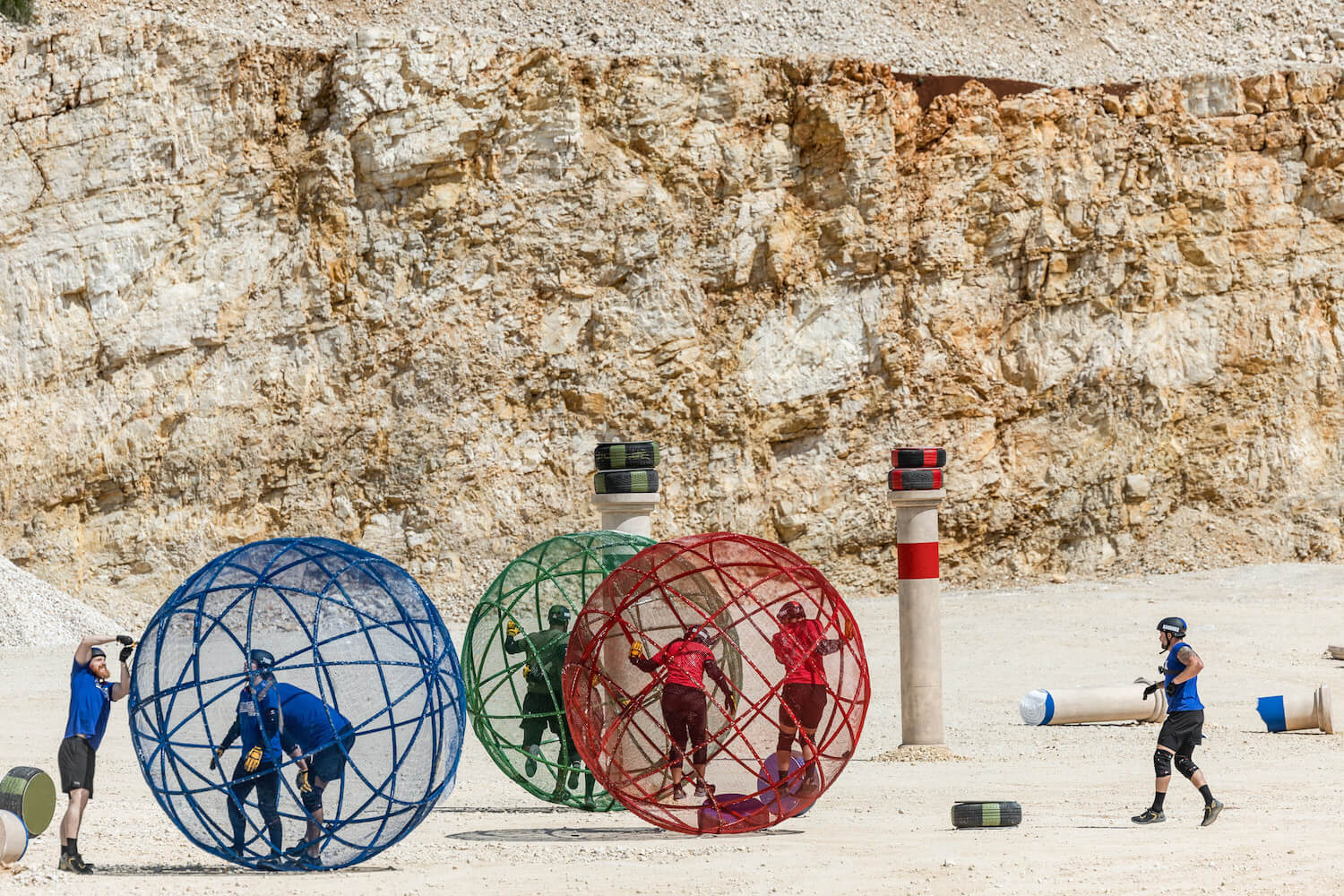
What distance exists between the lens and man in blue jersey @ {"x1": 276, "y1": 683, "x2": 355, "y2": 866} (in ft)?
25.3

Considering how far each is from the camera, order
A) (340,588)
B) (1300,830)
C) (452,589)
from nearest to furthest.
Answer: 1. (340,588)
2. (1300,830)
3. (452,589)

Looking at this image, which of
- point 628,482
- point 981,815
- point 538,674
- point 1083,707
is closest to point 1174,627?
point 981,815

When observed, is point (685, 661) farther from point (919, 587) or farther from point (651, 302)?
point (651, 302)

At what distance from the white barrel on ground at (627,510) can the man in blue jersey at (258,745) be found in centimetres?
513

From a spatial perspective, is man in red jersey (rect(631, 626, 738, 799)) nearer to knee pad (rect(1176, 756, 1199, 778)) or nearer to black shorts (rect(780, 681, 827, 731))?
black shorts (rect(780, 681, 827, 731))

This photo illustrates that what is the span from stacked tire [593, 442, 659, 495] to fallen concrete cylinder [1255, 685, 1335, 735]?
5350 mm

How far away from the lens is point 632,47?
26.1m

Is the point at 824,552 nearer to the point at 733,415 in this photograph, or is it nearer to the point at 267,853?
the point at 733,415

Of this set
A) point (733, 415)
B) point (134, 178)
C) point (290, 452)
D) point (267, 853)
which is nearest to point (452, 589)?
point (290, 452)

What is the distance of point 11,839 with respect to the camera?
7.90m

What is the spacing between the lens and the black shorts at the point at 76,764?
8.23 m

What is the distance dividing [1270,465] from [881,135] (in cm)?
802

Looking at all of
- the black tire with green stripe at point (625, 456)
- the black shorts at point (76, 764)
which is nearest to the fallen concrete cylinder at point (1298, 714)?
the black tire with green stripe at point (625, 456)

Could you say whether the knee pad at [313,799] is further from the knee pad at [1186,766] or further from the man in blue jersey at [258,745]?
the knee pad at [1186,766]
